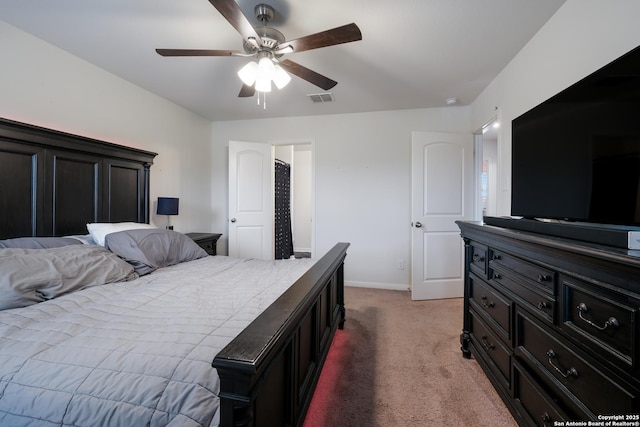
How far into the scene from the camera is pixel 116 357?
0.86 m

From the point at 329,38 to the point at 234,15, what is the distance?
53cm

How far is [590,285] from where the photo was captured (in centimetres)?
91

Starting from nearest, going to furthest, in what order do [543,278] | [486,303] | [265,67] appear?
[543,278], [486,303], [265,67]

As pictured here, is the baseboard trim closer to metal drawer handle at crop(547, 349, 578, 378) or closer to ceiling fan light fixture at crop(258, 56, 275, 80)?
metal drawer handle at crop(547, 349, 578, 378)

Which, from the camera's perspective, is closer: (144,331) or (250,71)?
→ (144,331)

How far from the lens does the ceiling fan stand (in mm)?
1534

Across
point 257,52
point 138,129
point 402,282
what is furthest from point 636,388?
point 138,129

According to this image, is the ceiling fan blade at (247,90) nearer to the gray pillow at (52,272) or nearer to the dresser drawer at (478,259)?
the gray pillow at (52,272)

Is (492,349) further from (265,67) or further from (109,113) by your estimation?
(109,113)

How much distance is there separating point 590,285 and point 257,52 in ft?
7.00

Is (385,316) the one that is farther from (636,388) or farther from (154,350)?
(154,350)

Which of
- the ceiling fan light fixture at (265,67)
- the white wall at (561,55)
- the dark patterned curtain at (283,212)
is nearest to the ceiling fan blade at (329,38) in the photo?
the ceiling fan light fixture at (265,67)

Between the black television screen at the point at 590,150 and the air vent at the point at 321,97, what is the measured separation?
7.05 ft

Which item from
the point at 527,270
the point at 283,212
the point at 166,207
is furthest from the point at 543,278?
the point at 283,212
